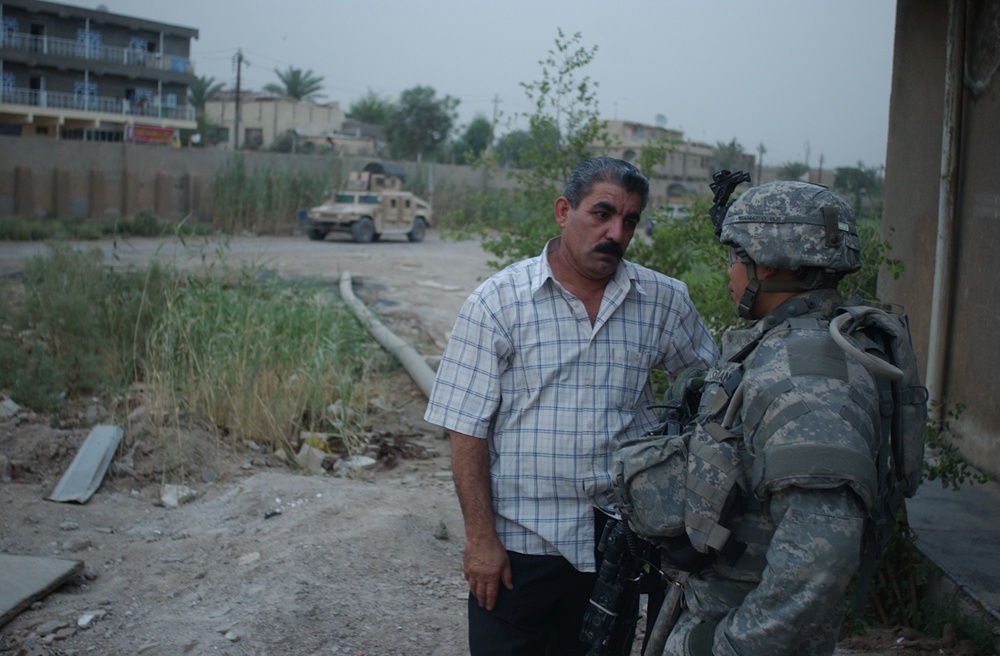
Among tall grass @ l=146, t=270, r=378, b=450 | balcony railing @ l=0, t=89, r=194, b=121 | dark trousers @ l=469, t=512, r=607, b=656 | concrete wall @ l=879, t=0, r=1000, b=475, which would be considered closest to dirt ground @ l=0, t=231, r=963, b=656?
tall grass @ l=146, t=270, r=378, b=450

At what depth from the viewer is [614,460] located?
78.4 inches

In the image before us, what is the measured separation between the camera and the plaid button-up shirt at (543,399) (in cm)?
235

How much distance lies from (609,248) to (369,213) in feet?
64.0

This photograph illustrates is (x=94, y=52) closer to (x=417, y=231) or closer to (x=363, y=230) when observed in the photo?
(x=417, y=231)

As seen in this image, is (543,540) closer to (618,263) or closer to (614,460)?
(614,460)

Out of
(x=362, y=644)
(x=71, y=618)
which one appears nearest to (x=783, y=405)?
(x=362, y=644)

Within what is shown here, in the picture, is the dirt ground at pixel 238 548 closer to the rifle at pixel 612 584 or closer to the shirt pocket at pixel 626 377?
the rifle at pixel 612 584

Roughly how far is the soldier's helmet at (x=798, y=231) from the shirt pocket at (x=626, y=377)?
59 cm

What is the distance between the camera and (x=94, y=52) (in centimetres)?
4275

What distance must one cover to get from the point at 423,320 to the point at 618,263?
8.43 metres

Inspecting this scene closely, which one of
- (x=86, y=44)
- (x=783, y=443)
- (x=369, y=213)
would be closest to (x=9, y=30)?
(x=86, y=44)

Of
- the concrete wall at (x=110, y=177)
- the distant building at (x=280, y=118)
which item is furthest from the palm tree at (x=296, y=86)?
the concrete wall at (x=110, y=177)

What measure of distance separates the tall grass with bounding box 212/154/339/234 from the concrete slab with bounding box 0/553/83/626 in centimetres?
1938

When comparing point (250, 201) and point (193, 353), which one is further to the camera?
point (250, 201)
